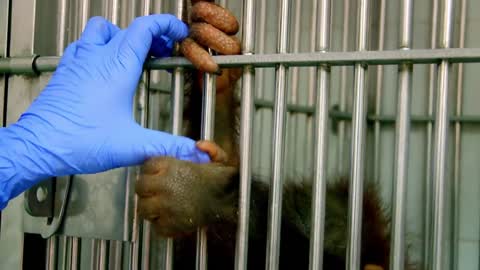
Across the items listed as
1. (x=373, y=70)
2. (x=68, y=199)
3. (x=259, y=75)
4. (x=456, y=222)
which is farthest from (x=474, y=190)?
(x=68, y=199)

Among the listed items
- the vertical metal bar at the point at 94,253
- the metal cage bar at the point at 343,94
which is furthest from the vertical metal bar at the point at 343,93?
the vertical metal bar at the point at 94,253

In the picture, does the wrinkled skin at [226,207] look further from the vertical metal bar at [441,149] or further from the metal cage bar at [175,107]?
the vertical metal bar at [441,149]

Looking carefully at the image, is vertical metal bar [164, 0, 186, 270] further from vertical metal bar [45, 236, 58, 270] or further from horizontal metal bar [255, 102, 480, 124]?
horizontal metal bar [255, 102, 480, 124]

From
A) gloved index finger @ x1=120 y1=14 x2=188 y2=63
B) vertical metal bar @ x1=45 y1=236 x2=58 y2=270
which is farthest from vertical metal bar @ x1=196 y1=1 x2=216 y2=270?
vertical metal bar @ x1=45 y1=236 x2=58 y2=270

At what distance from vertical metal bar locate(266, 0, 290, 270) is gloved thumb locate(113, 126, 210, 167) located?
13 cm

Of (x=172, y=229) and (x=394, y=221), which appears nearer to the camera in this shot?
(x=394, y=221)

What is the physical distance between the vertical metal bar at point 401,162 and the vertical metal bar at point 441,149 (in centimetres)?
5

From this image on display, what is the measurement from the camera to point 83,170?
1072mm

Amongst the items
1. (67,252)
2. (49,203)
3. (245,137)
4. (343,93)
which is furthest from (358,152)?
(343,93)

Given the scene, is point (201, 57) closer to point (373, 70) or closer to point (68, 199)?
point (68, 199)

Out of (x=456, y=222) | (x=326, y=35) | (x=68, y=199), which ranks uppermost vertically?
(x=326, y=35)

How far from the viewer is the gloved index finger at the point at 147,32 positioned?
106 centimetres

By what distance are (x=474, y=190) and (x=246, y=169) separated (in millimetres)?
1313

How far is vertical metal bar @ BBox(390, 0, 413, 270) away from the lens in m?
0.91
